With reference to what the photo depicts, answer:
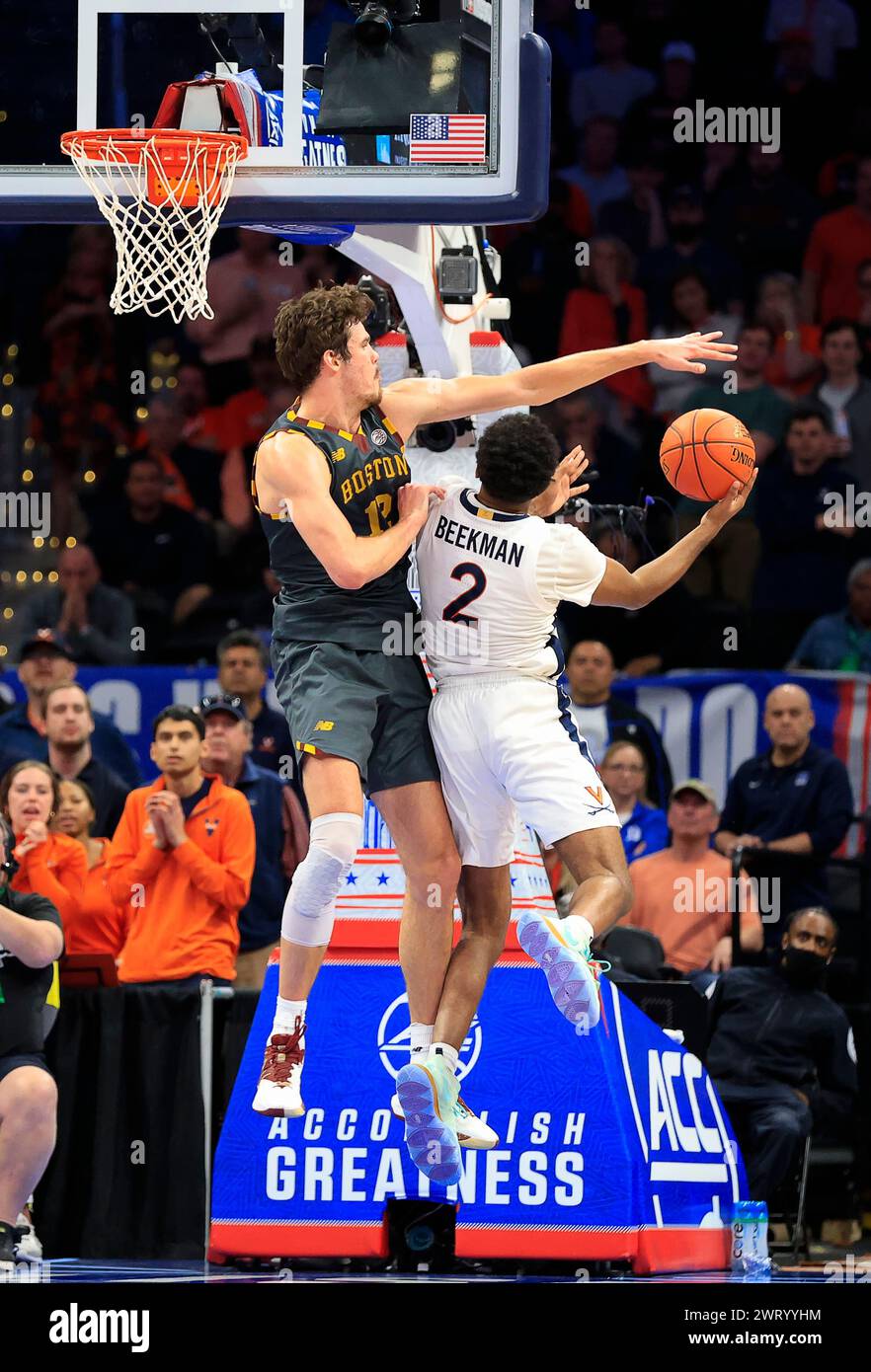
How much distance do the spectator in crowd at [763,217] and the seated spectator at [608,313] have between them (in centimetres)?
86

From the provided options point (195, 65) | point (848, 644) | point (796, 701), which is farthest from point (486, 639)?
point (848, 644)

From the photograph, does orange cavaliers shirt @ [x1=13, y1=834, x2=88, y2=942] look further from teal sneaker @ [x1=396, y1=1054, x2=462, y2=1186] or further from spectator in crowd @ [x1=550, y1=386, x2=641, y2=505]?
spectator in crowd @ [x1=550, y1=386, x2=641, y2=505]

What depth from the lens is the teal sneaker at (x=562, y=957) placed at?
789 cm

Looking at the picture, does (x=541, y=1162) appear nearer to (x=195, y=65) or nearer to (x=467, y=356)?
(x=467, y=356)

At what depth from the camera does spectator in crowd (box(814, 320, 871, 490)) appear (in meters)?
15.9

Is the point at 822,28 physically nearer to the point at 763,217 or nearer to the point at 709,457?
the point at 763,217

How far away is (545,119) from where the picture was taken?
8.98 m

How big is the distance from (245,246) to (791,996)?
7.94 meters

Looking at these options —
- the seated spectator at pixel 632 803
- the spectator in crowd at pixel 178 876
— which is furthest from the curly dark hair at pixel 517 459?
the seated spectator at pixel 632 803

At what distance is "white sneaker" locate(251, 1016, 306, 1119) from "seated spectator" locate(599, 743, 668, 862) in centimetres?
483

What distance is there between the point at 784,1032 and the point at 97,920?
3.81 metres

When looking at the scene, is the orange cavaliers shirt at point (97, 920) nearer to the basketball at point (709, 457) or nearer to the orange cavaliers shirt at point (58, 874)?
the orange cavaliers shirt at point (58, 874)

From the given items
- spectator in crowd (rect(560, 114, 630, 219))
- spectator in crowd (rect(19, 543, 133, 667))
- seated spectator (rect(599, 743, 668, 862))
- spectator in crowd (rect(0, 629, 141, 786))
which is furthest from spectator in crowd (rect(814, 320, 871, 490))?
spectator in crowd (rect(0, 629, 141, 786))

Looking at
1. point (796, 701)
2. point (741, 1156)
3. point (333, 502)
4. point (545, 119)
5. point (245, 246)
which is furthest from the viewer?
point (245, 246)
